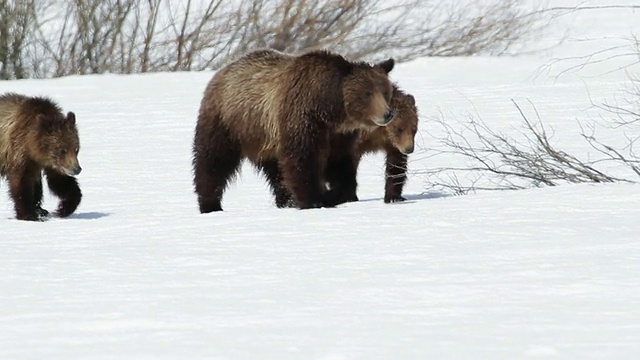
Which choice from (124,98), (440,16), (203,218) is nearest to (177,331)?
(203,218)

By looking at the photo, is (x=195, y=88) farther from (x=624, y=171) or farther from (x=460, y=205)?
(x=460, y=205)

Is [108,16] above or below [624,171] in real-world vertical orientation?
above

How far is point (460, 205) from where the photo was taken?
754 cm

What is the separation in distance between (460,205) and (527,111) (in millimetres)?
7588

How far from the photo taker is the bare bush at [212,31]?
22844mm

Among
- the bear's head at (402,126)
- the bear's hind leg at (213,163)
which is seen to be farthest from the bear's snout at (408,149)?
the bear's hind leg at (213,163)

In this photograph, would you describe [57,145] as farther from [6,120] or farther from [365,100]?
[365,100]

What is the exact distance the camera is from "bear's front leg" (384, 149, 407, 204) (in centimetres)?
927

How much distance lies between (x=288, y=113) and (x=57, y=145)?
6.00 ft

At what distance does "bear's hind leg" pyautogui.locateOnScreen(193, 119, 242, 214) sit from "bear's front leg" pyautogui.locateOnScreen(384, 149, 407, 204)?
1089 millimetres

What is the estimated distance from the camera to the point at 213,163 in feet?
30.4

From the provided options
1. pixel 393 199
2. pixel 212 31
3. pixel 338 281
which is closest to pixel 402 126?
pixel 393 199

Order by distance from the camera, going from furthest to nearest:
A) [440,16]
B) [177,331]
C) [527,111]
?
[440,16]
[527,111]
[177,331]

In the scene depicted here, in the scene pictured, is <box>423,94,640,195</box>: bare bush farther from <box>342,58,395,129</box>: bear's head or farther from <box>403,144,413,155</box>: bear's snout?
<box>342,58,395,129</box>: bear's head
